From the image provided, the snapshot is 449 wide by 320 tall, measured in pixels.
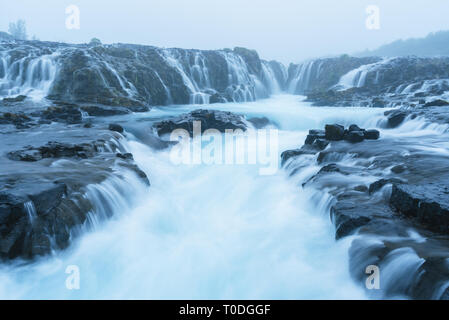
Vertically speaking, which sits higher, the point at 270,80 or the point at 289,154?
the point at 270,80

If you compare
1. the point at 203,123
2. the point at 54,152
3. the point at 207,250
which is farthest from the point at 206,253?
the point at 203,123

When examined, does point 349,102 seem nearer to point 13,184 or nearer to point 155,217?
point 155,217

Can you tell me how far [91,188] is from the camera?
7512mm

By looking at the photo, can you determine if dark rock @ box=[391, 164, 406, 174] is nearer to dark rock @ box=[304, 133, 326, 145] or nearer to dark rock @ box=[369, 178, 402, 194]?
dark rock @ box=[369, 178, 402, 194]

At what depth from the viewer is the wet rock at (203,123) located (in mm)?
16438

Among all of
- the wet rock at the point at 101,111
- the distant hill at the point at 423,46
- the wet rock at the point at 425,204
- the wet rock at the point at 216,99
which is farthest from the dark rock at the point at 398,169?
the distant hill at the point at 423,46

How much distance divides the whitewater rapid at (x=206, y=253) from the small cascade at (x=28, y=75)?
19.9 metres

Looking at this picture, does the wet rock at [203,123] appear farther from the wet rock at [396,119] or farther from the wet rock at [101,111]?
the wet rock at [396,119]

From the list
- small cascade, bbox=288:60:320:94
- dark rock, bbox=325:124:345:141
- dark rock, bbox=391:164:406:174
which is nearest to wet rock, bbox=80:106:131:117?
dark rock, bbox=325:124:345:141

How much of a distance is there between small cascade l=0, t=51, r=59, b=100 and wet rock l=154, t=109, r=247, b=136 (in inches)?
518

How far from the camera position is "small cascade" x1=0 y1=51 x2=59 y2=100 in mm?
24531

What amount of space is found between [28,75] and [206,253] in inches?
1022

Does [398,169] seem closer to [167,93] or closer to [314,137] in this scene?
[314,137]

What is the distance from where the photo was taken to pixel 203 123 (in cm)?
1728
